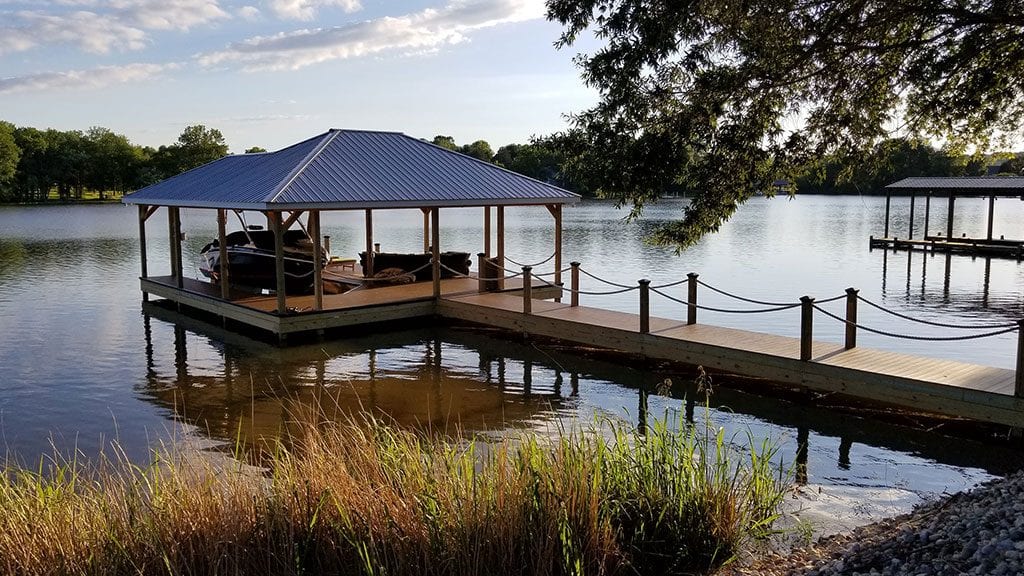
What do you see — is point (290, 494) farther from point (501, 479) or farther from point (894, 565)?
point (894, 565)

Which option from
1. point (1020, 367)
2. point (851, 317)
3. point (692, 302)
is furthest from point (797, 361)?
point (692, 302)

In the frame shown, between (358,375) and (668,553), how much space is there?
27.3ft

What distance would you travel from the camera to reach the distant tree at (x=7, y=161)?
79000mm

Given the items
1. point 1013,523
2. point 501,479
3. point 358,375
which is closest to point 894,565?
point 1013,523

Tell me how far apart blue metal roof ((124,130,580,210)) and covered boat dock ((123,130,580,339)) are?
0.03 m

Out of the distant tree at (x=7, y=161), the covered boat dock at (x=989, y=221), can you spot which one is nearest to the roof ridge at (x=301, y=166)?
the covered boat dock at (x=989, y=221)

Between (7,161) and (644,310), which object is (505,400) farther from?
(7,161)

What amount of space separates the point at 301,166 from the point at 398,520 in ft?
41.9

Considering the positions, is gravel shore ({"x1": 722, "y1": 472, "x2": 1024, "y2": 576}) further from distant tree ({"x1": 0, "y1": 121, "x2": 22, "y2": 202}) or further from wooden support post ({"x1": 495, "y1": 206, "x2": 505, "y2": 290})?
distant tree ({"x1": 0, "y1": 121, "x2": 22, "y2": 202})

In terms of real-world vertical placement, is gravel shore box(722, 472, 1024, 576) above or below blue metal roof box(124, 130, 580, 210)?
below

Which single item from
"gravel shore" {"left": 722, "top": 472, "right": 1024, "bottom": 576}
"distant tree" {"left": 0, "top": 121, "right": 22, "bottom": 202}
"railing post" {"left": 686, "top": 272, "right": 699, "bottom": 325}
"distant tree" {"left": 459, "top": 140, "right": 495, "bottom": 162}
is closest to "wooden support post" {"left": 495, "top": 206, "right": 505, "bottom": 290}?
"railing post" {"left": 686, "top": 272, "right": 699, "bottom": 325}

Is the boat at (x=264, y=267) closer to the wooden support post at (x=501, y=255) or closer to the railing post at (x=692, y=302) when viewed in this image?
the wooden support post at (x=501, y=255)

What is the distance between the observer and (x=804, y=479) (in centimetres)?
821

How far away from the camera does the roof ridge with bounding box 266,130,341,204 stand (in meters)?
15.0
